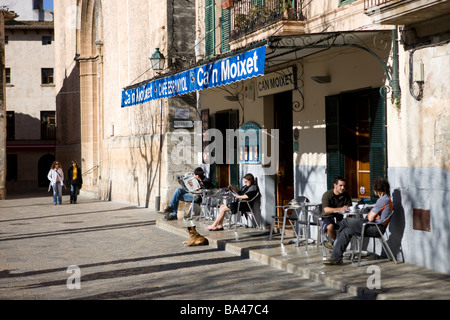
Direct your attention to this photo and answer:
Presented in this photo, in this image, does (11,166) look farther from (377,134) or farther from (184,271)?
(377,134)

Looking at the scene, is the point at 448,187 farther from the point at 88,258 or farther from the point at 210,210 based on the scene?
the point at 210,210

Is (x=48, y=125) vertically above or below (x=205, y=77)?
above

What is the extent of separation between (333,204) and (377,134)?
4.20ft

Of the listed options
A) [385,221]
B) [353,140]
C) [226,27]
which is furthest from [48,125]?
A: [385,221]

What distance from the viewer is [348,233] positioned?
9.46 metres

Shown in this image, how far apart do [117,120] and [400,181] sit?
17.8 meters

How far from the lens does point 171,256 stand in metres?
11.3

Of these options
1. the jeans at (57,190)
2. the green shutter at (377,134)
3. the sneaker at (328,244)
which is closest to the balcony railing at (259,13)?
the green shutter at (377,134)

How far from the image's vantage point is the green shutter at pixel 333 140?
37.4 feet

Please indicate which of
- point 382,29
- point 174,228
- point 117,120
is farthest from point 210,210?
point 117,120
